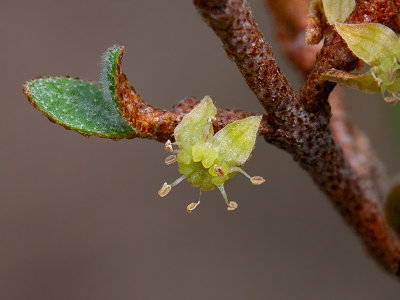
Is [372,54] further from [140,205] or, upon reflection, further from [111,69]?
[140,205]

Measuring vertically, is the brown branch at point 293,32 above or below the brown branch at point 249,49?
below

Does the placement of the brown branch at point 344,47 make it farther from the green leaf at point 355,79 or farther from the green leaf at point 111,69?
the green leaf at point 111,69

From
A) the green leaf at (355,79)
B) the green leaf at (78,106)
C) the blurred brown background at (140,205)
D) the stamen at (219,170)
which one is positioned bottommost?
the blurred brown background at (140,205)

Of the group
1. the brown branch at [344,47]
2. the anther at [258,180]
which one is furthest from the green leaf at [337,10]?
the anther at [258,180]

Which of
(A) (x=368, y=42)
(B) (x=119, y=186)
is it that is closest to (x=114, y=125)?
(A) (x=368, y=42)

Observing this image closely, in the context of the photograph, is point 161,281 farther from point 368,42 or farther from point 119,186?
point 368,42

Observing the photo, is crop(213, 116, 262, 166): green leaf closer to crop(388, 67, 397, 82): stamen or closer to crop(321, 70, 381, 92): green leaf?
crop(321, 70, 381, 92): green leaf

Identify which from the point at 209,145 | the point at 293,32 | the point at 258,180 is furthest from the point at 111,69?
the point at 293,32
